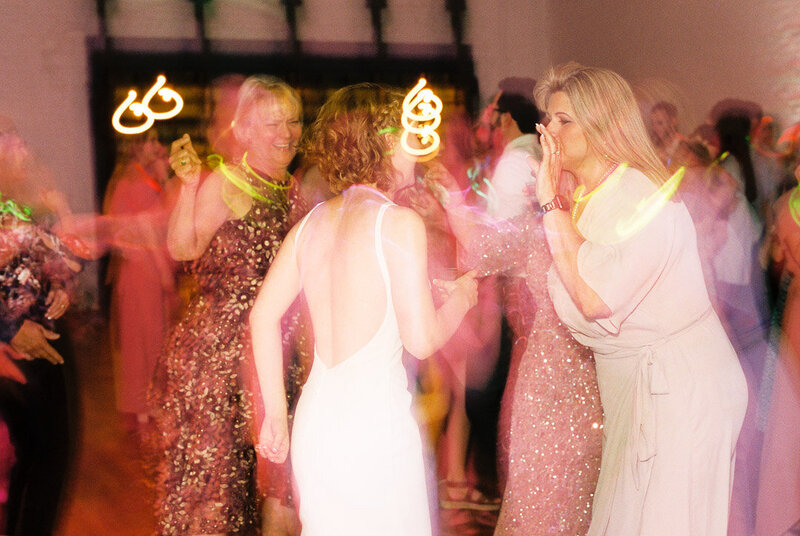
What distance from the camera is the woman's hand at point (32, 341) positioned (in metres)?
2.40

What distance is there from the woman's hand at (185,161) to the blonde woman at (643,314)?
44.5 inches

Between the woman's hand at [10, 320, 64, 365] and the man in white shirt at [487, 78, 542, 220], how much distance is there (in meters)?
1.54

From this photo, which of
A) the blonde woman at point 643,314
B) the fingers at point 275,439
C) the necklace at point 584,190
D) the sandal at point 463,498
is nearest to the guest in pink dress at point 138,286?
the sandal at point 463,498

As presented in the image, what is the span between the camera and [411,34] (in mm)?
8383

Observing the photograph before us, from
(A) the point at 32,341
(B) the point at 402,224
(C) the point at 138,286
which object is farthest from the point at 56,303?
(C) the point at 138,286

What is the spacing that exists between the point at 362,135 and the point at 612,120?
2.04 feet

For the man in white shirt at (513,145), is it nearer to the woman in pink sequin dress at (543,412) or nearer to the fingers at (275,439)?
the woman in pink sequin dress at (543,412)

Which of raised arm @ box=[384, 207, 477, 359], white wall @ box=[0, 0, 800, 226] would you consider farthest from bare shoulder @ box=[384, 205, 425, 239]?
white wall @ box=[0, 0, 800, 226]

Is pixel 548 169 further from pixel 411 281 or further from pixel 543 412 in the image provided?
pixel 543 412

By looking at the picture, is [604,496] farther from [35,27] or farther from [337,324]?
[35,27]

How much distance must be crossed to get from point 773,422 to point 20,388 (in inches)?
99.6

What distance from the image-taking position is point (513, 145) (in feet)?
11.0

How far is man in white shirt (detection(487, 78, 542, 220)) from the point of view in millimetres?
3131

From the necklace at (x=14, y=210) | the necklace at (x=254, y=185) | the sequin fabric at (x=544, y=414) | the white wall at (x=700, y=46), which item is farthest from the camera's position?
the white wall at (x=700, y=46)
